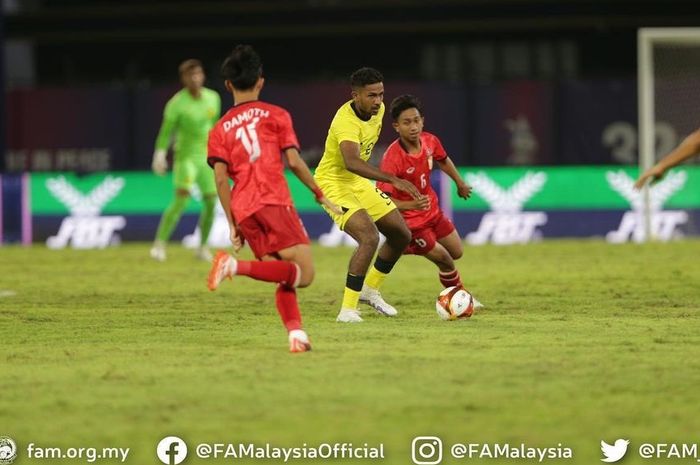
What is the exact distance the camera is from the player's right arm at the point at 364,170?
1150 cm

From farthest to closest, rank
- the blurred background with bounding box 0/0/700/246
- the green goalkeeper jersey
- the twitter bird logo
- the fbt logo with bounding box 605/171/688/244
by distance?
the blurred background with bounding box 0/0/700/246
the fbt logo with bounding box 605/171/688/244
the green goalkeeper jersey
the twitter bird logo

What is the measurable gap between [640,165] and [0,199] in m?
10.1

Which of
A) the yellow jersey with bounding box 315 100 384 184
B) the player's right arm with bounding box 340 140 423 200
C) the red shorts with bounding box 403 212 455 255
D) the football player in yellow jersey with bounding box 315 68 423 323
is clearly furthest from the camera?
the red shorts with bounding box 403 212 455 255

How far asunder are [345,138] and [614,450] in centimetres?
550

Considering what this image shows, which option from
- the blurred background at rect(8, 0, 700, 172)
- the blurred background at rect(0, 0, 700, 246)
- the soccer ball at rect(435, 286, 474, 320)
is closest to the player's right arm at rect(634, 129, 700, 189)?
the soccer ball at rect(435, 286, 474, 320)

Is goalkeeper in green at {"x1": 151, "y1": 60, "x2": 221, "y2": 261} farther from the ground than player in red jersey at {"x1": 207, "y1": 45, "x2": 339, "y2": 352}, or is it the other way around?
goalkeeper in green at {"x1": 151, "y1": 60, "x2": 221, "y2": 261}

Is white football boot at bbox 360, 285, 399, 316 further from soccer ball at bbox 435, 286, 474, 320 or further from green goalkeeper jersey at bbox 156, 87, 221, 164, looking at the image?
green goalkeeper jersey at bbox 156, 87, 221, 164

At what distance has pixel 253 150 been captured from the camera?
31.6 ft

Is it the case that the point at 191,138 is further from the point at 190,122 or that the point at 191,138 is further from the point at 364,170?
the point at 364,170

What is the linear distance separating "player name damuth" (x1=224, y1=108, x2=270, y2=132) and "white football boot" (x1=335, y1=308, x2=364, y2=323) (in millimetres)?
2649

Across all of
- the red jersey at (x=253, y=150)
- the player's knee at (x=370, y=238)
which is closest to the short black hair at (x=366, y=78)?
the player's knee at (x=370, y=238)

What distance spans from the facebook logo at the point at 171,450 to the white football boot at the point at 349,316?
4.88m

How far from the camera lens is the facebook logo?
660 cm

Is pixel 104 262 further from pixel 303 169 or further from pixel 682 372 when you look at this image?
pixel 682 372
